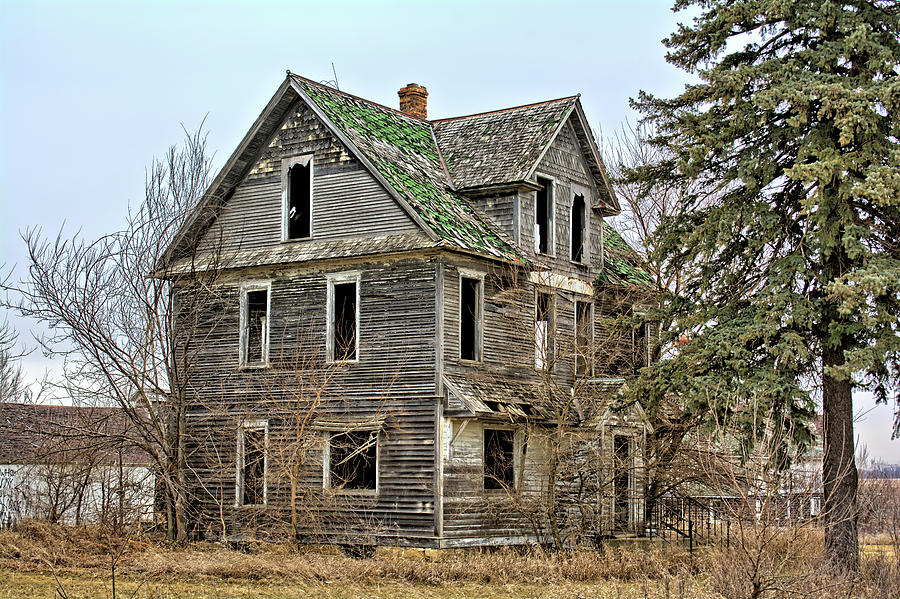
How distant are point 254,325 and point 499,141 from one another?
7.96 meters

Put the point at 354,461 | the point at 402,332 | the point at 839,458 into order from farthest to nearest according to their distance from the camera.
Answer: the point at 354,461 < the point at 402,332 < the point at 839,458

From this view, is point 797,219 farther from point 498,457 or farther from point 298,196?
point 298,196

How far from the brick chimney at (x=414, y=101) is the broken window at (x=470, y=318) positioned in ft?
25.3

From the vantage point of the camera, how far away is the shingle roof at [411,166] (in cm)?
2492

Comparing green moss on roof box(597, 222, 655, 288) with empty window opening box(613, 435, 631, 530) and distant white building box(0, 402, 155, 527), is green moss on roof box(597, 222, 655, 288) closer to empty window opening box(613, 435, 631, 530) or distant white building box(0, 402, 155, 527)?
empty window opening box(613, 435, 631, 530)

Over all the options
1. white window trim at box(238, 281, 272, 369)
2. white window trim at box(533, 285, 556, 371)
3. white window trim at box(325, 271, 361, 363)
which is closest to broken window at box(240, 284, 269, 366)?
white window trim at box(238, 281, 272, 369)

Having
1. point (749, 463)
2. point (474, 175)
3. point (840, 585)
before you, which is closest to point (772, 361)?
point (840, 585)

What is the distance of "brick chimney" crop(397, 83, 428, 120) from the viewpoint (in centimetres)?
3139

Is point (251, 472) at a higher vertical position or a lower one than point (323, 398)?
lower

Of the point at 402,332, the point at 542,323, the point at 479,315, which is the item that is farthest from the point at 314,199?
the point at 542,323

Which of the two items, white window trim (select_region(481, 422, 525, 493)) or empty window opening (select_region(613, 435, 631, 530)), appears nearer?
white window trim (select_region(481, 422, 525, 493))

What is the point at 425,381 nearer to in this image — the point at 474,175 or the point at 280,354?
the point at 280,354

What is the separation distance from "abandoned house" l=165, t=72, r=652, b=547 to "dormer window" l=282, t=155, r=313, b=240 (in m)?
0.06

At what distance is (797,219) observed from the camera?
69.6 feet
